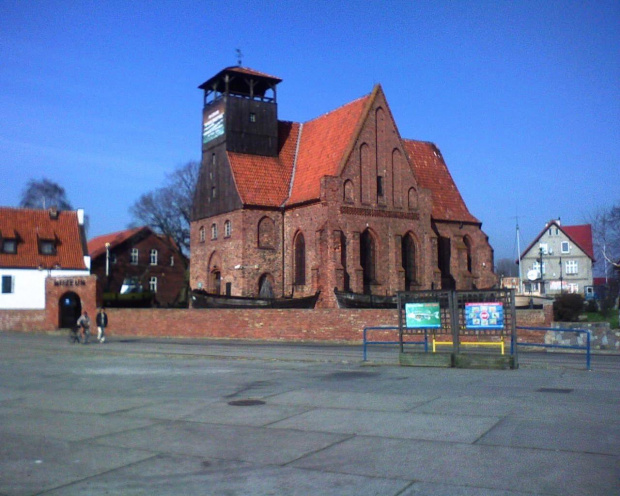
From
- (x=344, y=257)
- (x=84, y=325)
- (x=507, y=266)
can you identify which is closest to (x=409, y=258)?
(x=344, y=257)

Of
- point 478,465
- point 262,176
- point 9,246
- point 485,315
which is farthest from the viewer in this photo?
point 9,246

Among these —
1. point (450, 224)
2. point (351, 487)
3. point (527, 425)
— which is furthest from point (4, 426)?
point (450, 224)

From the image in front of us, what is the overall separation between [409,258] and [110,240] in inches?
1579

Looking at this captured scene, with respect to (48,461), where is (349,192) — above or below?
above

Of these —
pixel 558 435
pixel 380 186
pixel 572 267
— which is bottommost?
pixel 558 435

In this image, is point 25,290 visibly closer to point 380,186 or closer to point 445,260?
point 380,186

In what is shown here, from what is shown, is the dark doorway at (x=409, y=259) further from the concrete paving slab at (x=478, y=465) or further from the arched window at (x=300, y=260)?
the concrete paving slab at (x=478, y=465)

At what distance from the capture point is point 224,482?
715 centimetres

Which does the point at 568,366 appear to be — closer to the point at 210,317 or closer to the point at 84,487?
the point at 84,487

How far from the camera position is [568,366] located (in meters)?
18.7

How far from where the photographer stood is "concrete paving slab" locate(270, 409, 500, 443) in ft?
30.6

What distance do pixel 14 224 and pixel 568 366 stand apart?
51.8 m

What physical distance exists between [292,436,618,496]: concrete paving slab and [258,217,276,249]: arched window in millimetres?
35974

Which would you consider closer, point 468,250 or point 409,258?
point 409,258
